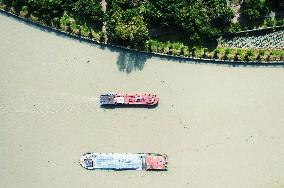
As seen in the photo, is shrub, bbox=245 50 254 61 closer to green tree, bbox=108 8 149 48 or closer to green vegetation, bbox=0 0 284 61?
green vegetation, bbox=0 0 284 61

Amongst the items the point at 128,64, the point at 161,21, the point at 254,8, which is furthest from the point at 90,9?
the point at 254,8

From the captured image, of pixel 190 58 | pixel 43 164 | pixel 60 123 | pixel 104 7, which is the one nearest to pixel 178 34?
pixel 190 58

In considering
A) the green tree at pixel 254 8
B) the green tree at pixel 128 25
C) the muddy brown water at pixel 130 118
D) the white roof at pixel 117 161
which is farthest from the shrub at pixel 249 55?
the white roof at pixel 117 161

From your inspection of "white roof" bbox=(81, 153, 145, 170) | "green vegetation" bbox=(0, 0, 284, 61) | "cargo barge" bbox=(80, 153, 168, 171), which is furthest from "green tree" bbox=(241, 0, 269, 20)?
"white roof" bbox=(81, 153, 145, 170)

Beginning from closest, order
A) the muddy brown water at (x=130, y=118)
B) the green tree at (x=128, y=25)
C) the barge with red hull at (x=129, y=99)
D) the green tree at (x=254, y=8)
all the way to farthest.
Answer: the green tree at (x=128, y=25) → the green tree at (x=254, y=8) → the muddy brown water at (x=130, y=118) → the barge with red hull at (x=129, y=99)

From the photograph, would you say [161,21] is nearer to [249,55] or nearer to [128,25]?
[128,25]

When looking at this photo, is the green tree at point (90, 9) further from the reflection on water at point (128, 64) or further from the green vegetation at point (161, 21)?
the reflection on water at point (128, 64)

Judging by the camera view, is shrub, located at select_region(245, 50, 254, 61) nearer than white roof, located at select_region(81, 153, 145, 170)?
No
